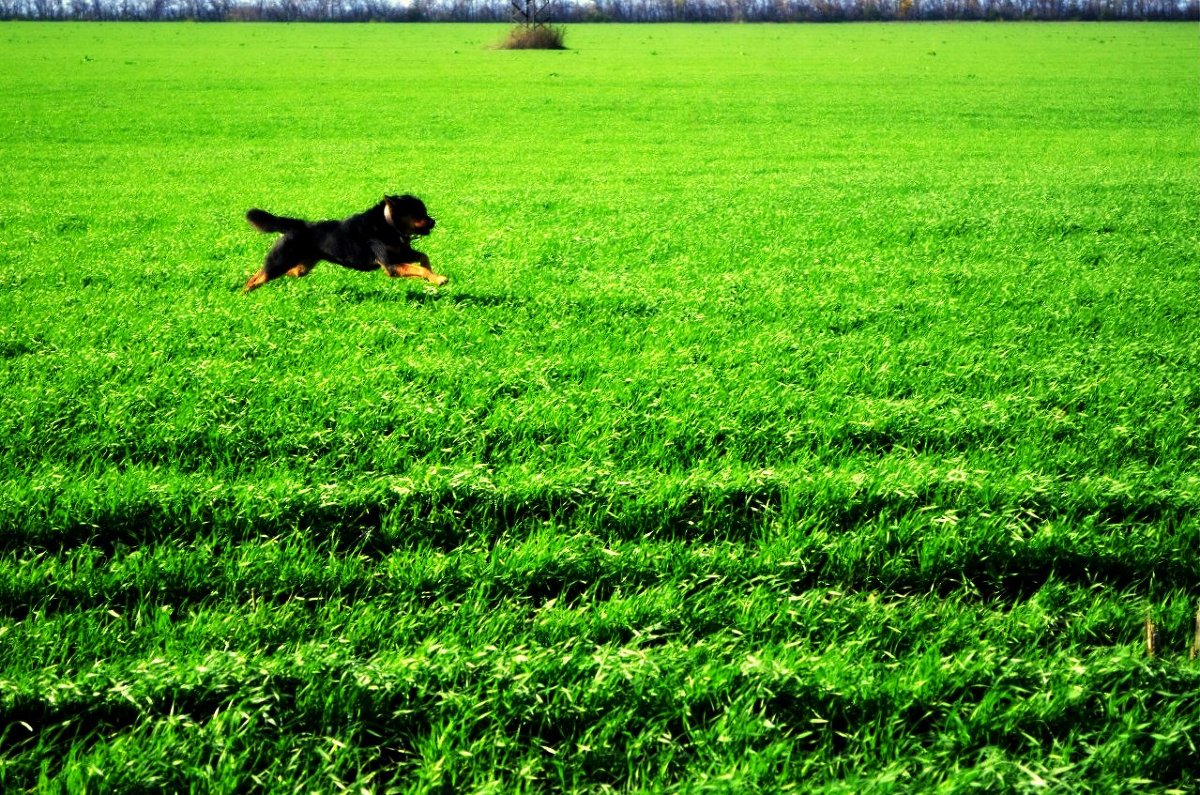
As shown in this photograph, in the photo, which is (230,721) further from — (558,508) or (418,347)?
(418,347)

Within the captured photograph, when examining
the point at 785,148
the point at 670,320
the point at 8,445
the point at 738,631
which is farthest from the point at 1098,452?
the point at 785,148

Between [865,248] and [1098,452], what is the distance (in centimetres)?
543

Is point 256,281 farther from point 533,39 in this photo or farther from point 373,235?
point 533,39

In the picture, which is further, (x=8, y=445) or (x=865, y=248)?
(x=865, y=248)

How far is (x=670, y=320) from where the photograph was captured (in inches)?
244

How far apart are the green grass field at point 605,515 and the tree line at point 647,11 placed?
84865 millimetres

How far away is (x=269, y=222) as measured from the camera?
6.48m

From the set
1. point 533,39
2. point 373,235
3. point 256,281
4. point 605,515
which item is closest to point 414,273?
point 373,235

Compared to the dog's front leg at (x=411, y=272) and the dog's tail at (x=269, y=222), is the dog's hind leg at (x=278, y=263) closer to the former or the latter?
the dog's tail at (x=269, y=222)

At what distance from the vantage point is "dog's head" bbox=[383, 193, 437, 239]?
6.52 m

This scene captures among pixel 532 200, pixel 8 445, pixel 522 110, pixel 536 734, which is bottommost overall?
pixel 536 734

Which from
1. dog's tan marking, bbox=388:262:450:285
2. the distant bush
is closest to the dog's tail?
dog's tan marking, bbox=388:262:450:285

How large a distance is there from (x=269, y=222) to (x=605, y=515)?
428cm

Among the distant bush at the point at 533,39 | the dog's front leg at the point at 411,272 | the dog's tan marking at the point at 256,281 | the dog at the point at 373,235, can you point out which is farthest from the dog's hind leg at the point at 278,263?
the distant bush at the point at 533,39
